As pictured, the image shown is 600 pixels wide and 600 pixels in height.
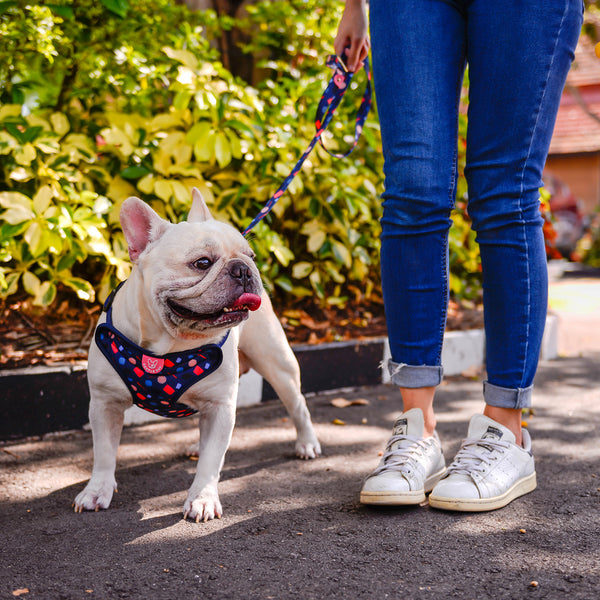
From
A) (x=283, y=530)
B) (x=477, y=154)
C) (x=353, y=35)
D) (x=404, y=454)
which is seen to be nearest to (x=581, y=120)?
(x=353, y=35)

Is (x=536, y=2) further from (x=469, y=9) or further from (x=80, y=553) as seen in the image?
(x=80, y=553)

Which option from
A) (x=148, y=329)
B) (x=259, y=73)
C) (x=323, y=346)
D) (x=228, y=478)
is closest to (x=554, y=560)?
(x=228, y=478)

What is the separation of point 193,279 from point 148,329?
0.76ft

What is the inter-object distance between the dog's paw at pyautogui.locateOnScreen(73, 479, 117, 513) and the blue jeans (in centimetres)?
99

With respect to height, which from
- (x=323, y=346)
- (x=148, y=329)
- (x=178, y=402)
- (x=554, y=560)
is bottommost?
(x=323, y=346)

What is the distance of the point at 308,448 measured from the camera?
9.00 ft

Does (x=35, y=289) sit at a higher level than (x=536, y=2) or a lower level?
lower

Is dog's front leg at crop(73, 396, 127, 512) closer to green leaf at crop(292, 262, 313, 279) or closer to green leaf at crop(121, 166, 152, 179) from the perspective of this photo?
green leaf at crop(121, 166, 152, 179)

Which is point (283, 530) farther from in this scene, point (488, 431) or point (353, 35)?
point (353, 35)

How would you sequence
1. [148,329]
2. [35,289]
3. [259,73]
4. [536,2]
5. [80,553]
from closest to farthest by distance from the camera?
1. [80,553]
2. [536,2]
3. [148,329]
4. [35,289]
5. [259,73]

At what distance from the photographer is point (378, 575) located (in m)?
1.68

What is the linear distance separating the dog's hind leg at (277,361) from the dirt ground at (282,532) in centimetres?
10

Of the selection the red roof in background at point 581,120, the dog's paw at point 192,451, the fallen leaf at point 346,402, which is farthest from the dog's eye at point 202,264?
the red roof in background at point 581,120

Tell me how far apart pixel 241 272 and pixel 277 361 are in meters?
0.65
